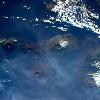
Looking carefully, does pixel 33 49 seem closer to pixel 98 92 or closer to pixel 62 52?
pixel 62 52

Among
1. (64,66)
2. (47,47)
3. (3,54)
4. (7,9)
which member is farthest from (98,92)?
(7,9)

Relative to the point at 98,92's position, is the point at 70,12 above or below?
above

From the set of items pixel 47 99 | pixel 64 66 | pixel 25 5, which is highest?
pixel 25 5

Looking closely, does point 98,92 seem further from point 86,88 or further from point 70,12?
point 70,12

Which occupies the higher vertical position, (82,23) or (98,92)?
(82,23)

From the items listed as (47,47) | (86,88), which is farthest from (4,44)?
(86,88)

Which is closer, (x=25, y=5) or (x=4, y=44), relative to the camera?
(x=4, y=44)
